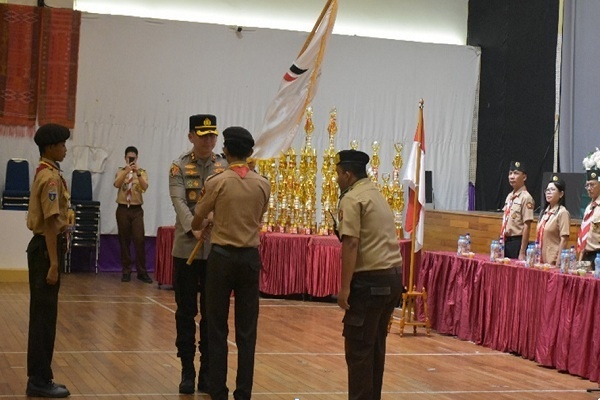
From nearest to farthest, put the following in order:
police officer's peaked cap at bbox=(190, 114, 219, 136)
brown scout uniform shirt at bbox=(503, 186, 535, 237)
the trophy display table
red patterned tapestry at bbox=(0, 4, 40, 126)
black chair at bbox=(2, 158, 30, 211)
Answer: police officer's peaked cap at bbox=(190, 114, 219, 136) < brown scout uniform shirt at bbox=(503, 186, 535, 237) < the trophy display table < black chair at bbox=(2, 158, 30, 211) < red patterned tapestry at bbox=(0, 4, 40, 126)

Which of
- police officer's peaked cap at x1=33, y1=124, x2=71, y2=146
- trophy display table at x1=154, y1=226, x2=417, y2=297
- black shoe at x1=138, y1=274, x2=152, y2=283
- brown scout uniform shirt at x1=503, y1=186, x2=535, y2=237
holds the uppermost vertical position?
police officer's peaked cap at x1=33, y1=124, x2=71, y2=146

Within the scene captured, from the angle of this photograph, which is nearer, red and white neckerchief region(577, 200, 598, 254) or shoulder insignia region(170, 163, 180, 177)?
shoulder insignia region(170, 163, 180, 177)

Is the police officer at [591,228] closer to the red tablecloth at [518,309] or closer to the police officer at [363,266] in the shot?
the red tablecloth at [518,309]

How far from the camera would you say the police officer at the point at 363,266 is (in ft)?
16.1

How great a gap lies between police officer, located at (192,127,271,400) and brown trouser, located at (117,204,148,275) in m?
7.36

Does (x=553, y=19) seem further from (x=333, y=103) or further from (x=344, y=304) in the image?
(x=344, y=304)

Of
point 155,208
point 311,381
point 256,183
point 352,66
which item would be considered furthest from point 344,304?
point 352,66

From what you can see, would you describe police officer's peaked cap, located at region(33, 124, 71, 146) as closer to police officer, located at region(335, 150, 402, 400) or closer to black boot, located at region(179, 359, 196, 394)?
black boot, located at region(179, 359, 196, 394)

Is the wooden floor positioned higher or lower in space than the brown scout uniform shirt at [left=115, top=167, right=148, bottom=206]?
lower

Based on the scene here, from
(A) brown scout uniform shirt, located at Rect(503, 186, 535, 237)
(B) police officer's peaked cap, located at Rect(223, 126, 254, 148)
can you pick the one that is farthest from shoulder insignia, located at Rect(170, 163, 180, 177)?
(A) brown scout uniform shirt, located at Rect(503, 186, 535, 237)

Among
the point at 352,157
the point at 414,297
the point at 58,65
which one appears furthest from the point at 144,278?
the point at 352,157

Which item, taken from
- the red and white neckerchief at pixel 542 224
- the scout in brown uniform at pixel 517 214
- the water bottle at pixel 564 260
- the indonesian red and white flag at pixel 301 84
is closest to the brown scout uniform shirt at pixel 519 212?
the scout in brown uniform at pixel 517 214

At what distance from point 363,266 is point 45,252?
180cm

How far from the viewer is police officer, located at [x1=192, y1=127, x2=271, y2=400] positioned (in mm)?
5188
